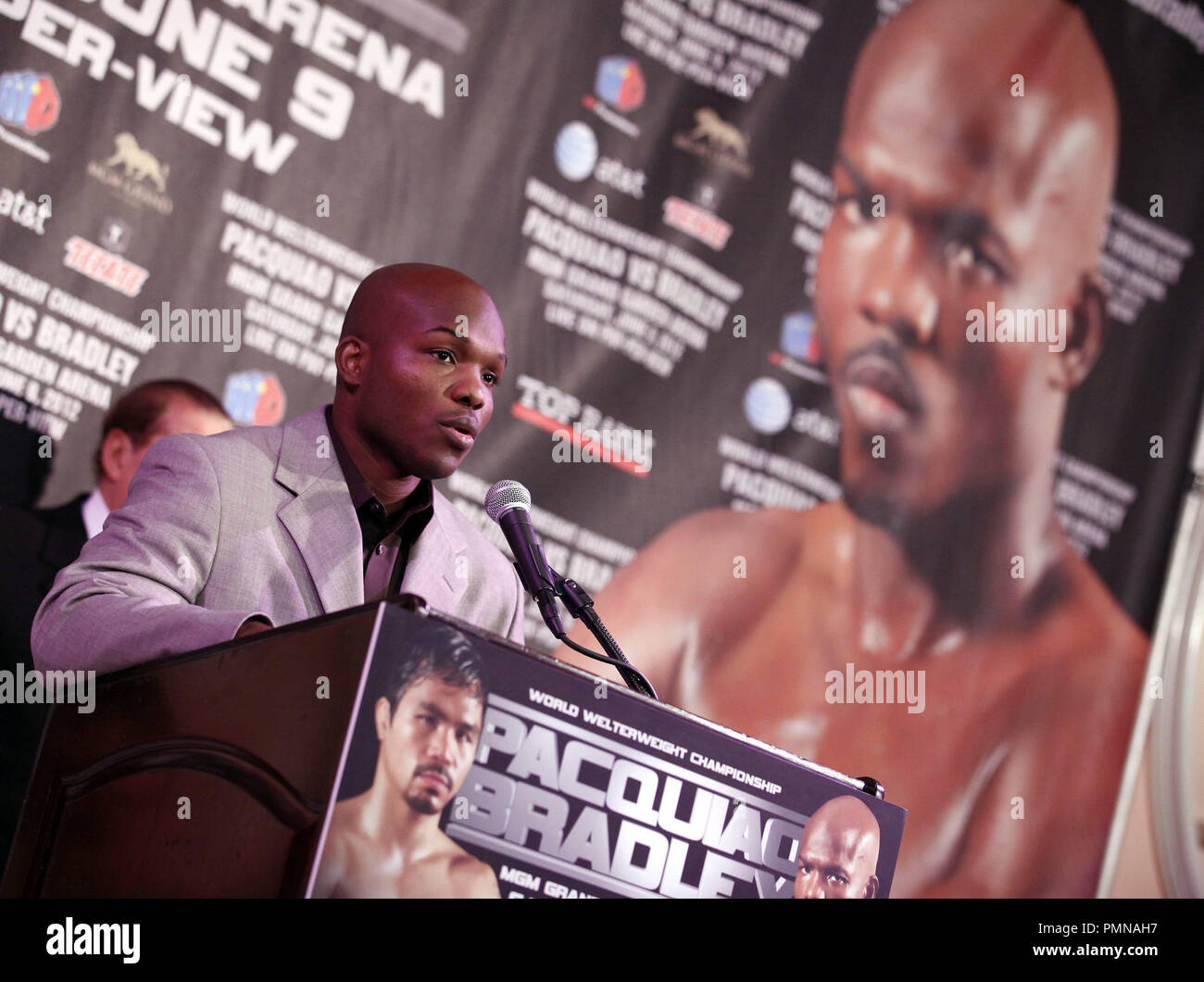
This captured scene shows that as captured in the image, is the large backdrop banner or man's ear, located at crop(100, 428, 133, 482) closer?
man's ear, located at crop(100, 428, 133, 482)

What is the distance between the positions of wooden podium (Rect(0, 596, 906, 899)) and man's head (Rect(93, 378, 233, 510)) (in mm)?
1318

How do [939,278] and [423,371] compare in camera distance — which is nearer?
[423,371]

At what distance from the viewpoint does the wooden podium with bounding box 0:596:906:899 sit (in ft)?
4.13

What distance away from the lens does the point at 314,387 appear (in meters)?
3.10

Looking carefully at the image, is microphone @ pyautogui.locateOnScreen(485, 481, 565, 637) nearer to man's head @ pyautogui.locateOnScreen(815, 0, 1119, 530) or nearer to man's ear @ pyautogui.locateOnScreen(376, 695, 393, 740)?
man's ear @ pyautogui.locateOnScreen(376, 695, 393, 740)

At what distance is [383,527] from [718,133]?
2131mm

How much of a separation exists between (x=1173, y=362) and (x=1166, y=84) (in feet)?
3.31

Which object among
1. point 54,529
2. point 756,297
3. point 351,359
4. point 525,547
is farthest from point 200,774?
point 756,297

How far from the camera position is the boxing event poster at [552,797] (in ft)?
4.10

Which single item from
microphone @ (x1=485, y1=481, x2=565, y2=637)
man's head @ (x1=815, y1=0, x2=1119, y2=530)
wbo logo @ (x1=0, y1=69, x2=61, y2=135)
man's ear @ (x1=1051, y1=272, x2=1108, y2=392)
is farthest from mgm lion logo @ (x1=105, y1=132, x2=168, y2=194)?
man's ear @ (x1=1051, y1=272, x2=1108, y2=392)

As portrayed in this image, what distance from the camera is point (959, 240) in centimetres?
402

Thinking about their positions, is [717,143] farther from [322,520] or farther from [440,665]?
[440,665]

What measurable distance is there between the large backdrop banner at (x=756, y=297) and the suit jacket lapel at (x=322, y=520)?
3.48ft

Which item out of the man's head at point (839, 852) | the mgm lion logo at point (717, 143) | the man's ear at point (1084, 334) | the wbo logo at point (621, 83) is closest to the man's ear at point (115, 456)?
the wbo logo at point (621, 83)
